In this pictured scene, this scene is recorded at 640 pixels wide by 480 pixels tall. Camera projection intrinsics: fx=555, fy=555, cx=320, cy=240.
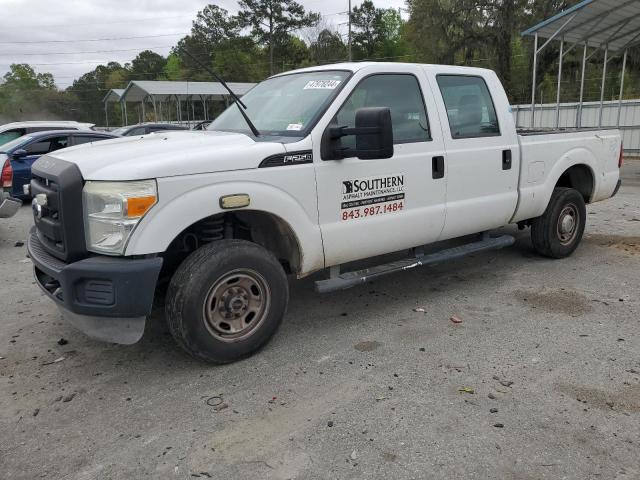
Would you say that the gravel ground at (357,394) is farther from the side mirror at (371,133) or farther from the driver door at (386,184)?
the side mirror at (371,133)

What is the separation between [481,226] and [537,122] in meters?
17.6

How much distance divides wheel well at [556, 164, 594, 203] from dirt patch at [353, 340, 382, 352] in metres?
3.66

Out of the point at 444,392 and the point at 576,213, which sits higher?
the point at 576,213

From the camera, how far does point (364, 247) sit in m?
4.36

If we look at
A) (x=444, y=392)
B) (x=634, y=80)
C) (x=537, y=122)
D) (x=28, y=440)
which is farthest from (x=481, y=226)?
(x=634, y=80)

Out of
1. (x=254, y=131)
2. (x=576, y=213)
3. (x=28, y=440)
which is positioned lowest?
(x=28, y=440)

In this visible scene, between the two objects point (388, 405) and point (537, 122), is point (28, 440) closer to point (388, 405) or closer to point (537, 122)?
point (388, 405)

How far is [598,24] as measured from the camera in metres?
13.6

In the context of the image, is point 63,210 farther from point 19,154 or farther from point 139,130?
point 139,130

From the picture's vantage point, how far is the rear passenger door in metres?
4.87

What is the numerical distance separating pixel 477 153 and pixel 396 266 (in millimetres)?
1316

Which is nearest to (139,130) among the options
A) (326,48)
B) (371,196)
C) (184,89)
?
(371,196)

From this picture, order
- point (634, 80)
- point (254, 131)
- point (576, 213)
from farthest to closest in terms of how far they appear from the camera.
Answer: point (634, 80) → point (576, 213) → point (254, 131)

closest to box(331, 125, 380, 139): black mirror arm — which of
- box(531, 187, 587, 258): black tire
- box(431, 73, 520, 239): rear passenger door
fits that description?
box(431, 73, 520, 239): rear passenger door
